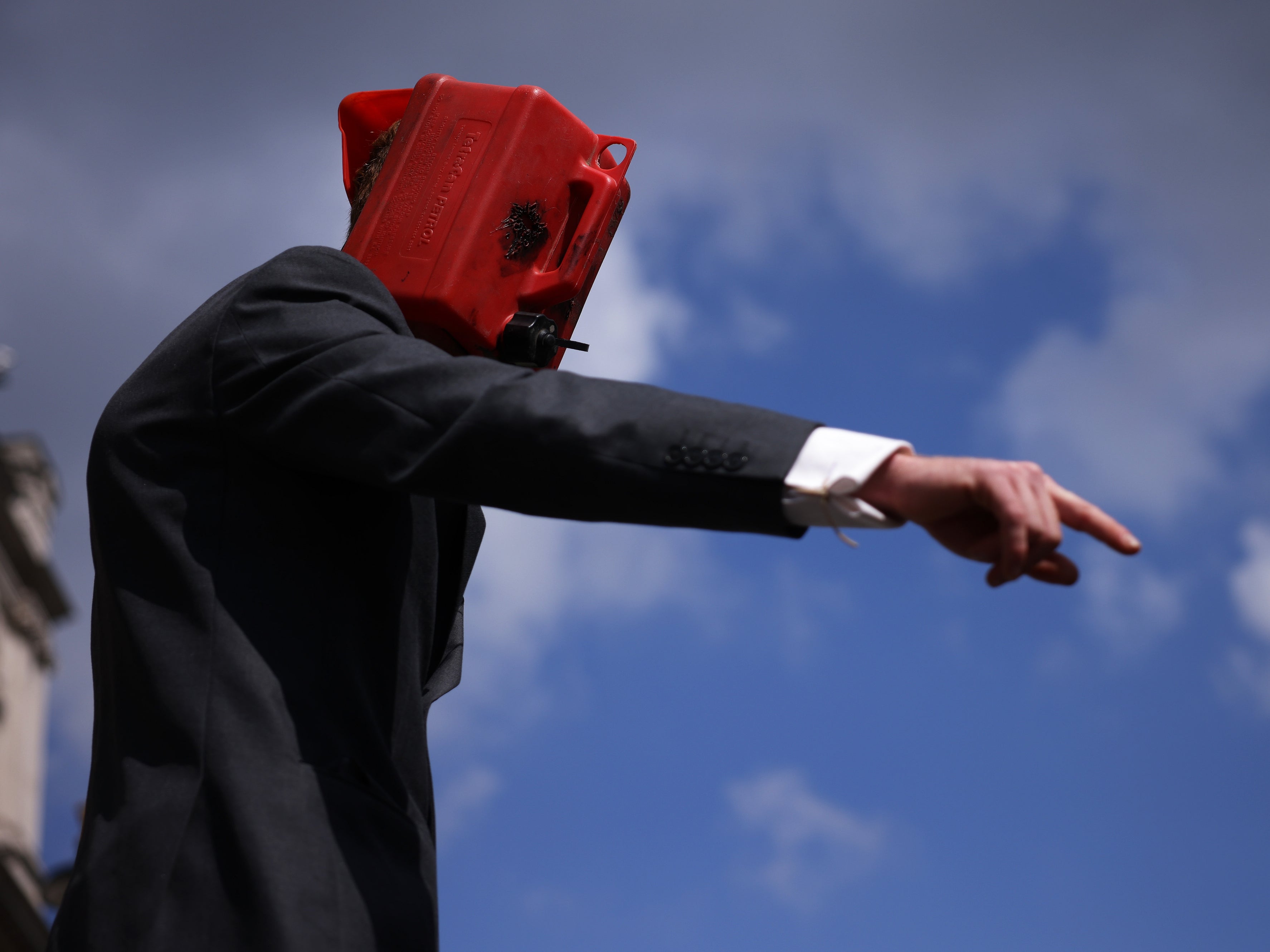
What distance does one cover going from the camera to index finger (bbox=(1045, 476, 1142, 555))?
149 cm

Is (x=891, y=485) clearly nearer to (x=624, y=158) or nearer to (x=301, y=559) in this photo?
(x=301, y=559)

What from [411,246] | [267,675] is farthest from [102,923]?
[411,246]

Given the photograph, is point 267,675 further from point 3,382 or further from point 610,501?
point 3,382

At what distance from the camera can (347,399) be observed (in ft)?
5.62

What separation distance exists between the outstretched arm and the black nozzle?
117cm

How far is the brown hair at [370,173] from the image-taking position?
2.89 m

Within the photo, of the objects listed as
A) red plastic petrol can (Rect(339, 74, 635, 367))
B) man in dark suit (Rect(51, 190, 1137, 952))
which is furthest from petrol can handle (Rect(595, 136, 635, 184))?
man in dark suit (Rect(51, 190, 1137, 952))

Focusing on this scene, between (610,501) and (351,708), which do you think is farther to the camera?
(351,708)

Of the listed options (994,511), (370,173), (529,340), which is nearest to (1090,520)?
(994,511)

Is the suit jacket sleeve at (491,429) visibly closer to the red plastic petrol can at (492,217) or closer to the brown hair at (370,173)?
the red plastic petrol can at (492,217)

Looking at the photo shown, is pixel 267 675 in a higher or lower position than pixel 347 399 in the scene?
lower

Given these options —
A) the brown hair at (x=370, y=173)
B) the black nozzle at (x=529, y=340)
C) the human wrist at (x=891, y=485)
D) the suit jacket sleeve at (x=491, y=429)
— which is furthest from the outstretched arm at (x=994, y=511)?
the brown hair at (x=370, y=173)

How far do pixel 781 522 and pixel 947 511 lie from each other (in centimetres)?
18

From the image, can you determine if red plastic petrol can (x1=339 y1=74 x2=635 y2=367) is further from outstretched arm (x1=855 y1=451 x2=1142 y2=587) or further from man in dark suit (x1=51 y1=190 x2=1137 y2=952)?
outstretched arm (x1=855 y1=451 x2=1142 y2=587)
